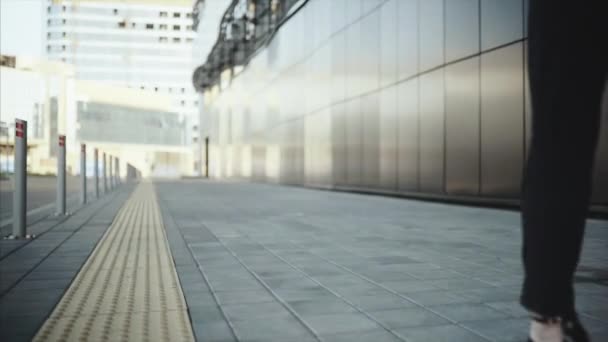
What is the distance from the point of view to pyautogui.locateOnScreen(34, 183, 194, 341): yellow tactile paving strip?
2.54 m

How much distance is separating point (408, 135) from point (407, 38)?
8.49ft

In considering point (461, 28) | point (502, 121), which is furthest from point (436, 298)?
point (461, 28)

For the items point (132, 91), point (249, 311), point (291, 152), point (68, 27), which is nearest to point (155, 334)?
point (249, 311)

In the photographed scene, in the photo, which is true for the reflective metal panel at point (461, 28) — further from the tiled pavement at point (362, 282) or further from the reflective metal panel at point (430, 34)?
the tiled pavement at point (362, 282)

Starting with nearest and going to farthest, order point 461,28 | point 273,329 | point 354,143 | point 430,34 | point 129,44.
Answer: point 273,329 → point 461,28 → point 430,34 → point 354,143 → point 129,44

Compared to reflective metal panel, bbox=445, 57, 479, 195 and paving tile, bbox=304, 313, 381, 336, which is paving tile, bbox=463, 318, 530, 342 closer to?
paving tile, bbox=304, 313, 381, 336

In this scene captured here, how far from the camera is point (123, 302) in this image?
10.2 feet

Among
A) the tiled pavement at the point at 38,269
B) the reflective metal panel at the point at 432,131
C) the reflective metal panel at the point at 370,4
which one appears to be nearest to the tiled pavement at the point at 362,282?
the tiled pavement at the point at 38,269

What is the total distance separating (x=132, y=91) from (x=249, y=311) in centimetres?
8720

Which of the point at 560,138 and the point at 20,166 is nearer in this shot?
the point at 560,138

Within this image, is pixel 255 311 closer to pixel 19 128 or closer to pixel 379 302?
pixel 379 302

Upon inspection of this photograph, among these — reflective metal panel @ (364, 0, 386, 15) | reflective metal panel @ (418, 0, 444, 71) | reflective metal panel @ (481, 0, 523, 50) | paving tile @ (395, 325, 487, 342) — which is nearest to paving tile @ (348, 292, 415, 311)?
paving tile @ (395, 325, 487, 342)

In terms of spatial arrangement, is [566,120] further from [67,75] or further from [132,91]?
[132,91]

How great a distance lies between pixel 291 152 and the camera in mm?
25344
